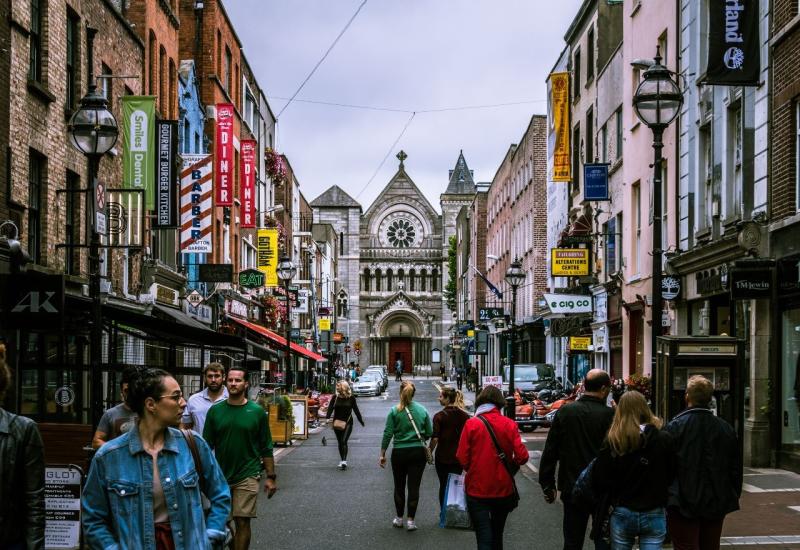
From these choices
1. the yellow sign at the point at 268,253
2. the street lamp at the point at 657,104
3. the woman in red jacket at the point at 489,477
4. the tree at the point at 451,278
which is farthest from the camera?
the tree at the point at 451,278

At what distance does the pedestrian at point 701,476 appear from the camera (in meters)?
8.84

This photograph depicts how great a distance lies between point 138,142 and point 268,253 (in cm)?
2010

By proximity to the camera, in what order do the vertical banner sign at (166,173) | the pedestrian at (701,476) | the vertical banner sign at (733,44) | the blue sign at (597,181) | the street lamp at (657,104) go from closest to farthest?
the pedestrian at (701,476), the street lamp at (657,104), the vertical banner sign at (733,44), the vertical banner sign at (166,173), the blue sign at (597,181)

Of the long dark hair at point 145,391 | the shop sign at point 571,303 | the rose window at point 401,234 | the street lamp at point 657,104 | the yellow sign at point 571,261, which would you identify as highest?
the rose window at point 401,234

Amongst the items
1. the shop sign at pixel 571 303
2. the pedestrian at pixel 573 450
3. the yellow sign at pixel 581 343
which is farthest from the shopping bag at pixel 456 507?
the yellow sign at pixel 581 343

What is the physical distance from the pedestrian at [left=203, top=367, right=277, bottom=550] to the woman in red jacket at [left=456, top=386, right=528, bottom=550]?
5.47 feet

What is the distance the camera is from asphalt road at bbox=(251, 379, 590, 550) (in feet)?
40.8

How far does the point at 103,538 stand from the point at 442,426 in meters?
7.61

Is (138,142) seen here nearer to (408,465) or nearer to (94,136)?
(94,136)

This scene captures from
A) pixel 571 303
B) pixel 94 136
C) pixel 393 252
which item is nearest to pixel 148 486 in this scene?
pixel 94 136

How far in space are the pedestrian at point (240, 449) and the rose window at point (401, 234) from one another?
104m

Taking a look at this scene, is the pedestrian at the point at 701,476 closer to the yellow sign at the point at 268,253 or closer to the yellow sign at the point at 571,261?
the yellow sign at the point at 571,261

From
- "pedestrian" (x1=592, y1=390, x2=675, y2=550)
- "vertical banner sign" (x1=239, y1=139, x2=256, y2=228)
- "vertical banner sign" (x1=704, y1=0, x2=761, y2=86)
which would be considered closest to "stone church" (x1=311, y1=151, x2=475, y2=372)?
"vertical banner sign" (x1=239, y1=139, x2=256, y2=228)

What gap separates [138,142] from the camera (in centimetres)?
2512
